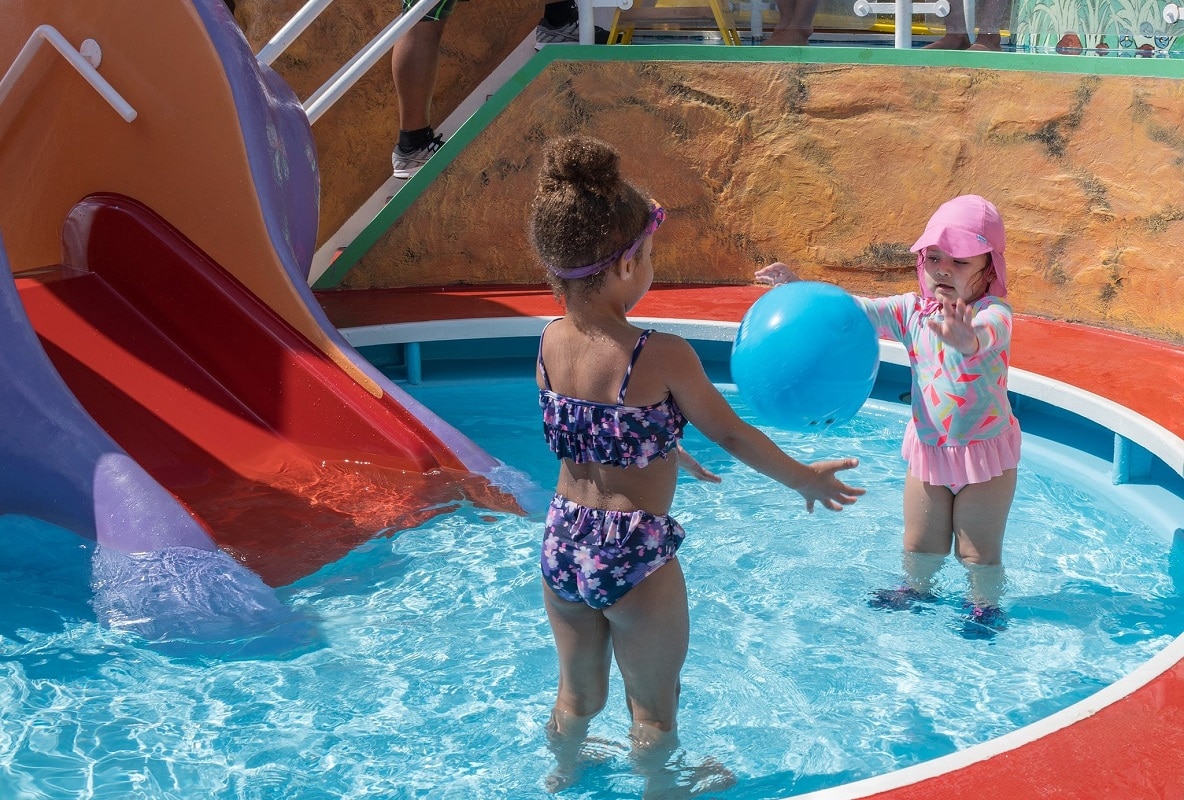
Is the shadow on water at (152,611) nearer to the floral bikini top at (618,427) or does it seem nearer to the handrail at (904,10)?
the floral bikini top at (618,427)

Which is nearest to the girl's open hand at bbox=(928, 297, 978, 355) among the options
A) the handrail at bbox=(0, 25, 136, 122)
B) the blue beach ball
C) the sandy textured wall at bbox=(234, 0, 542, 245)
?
the blue beach ball

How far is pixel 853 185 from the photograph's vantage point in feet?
22.6

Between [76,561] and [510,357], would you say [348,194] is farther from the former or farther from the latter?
[76,561]

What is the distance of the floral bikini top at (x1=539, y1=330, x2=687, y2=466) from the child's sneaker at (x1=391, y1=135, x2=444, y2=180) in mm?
5236

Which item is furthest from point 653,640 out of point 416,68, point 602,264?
point 416,68

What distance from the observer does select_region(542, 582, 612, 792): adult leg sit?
9.39 ft

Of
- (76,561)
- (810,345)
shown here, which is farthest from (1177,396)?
(76,561)

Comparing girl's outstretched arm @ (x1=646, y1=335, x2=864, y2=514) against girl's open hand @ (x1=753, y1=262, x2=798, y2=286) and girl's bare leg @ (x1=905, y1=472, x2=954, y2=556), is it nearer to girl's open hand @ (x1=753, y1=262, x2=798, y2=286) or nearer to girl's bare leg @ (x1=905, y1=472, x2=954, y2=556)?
girl's open hand @ (x1=753, y1=262, x2=798, y2=286)

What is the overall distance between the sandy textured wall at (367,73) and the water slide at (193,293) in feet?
7.05

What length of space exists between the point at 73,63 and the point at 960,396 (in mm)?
3879

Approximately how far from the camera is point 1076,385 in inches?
208

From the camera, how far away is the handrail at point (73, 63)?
17.5 ft

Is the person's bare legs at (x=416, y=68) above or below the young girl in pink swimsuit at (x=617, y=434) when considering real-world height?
above

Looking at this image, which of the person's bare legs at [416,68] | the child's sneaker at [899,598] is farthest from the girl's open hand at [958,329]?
the person's bare legs at [416,68]
